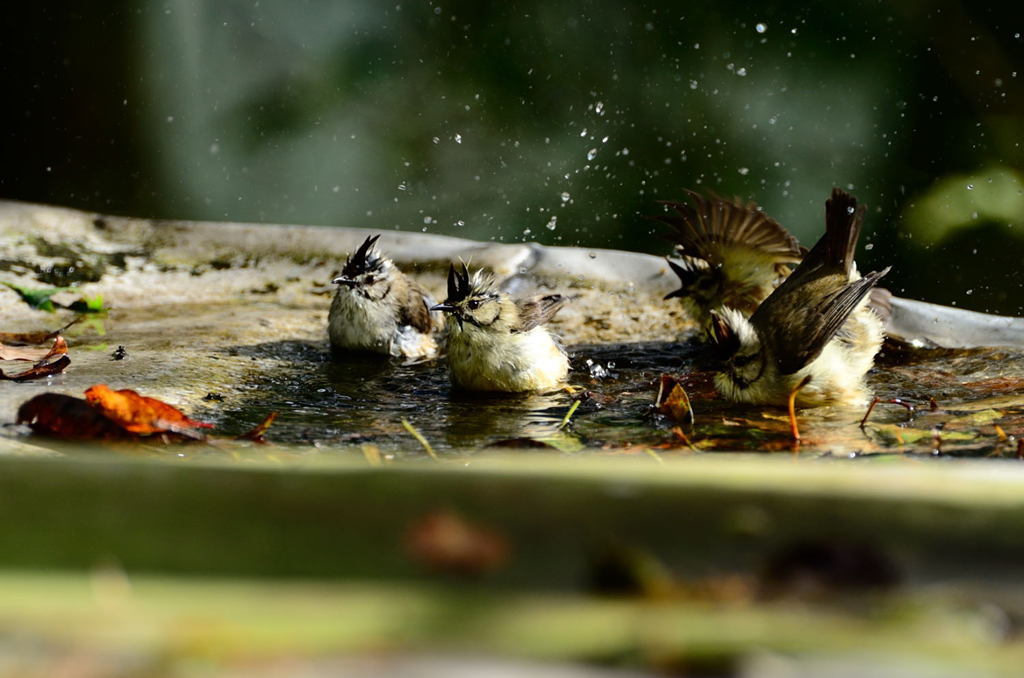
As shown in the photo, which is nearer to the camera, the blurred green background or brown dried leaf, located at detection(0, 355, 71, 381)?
brown dried leaf, located at detection(0, 355, 71, 381)

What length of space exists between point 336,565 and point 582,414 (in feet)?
8.74

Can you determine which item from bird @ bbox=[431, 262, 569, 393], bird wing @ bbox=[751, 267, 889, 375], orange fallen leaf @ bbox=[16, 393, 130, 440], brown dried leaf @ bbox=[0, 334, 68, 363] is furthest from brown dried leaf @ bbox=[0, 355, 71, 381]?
bird wing @ bbox=[751, 267, 889, 375]

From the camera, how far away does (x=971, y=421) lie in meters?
3.66

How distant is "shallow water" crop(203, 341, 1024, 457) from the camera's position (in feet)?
11.2

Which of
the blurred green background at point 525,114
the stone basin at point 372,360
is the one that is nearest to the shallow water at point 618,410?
the stone basin at point 372,360

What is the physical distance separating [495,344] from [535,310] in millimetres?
380

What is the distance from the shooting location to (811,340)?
169 inches

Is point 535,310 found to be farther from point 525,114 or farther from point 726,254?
point 525,114

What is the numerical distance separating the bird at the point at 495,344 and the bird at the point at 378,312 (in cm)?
64

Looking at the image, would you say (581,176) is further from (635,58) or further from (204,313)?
(204,313)

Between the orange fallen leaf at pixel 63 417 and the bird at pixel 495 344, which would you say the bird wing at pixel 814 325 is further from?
the orange fallen leaf at pixel 63 417

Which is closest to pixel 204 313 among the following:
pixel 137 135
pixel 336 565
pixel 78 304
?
pixel 78 304

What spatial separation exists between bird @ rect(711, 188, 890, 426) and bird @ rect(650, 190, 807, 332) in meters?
0.85

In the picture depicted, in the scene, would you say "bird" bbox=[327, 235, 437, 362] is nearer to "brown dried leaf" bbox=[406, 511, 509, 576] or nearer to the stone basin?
the stone basin
